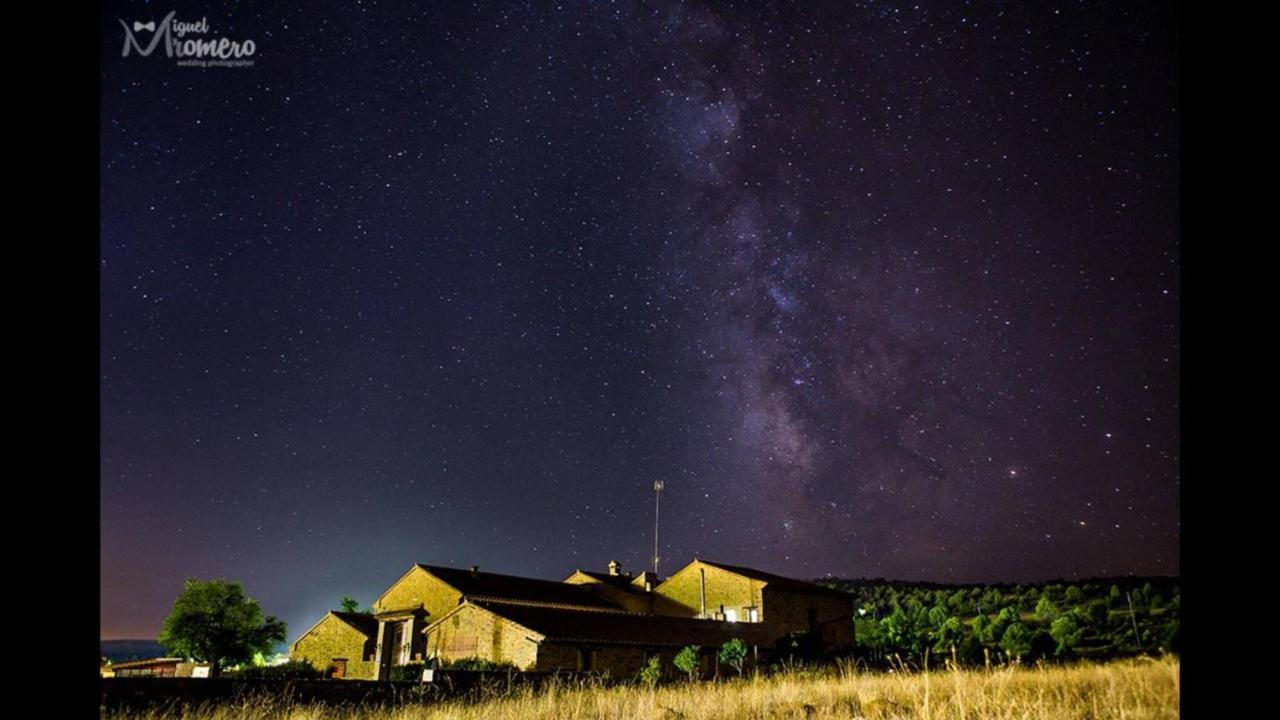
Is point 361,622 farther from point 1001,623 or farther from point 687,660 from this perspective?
point 1001,623

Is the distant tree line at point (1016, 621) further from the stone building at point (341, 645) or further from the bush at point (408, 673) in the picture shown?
the stone building at point (341, 645)

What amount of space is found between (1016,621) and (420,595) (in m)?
33.4

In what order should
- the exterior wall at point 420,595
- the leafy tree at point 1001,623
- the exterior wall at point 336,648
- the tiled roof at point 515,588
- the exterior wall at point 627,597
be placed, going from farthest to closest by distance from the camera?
the exterior wall at point 627,597
the tiled roof at point 515,588
the exterior wall at point 420,595
the exterior wall at point 336,648
the leafy tree at point 1001,623

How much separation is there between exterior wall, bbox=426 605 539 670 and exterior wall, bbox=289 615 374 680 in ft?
20.6

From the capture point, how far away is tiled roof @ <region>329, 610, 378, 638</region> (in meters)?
42.7

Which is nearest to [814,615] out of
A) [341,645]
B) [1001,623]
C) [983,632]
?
[1001,623]

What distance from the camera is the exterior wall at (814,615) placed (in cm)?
4744

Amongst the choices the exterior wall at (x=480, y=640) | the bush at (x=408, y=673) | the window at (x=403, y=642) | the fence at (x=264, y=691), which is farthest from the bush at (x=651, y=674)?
the window at (x=403, y=642)

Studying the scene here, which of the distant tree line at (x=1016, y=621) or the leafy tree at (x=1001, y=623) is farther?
the leafy tree at (x=1001, y=623)

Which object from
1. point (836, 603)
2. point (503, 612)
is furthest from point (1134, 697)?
point (836, 603)

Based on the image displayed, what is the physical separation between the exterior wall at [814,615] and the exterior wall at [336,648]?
954 inches

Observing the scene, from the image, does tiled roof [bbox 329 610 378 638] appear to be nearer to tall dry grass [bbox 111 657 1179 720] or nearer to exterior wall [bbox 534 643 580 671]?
exterior wall [bbox 534 643 580 671]

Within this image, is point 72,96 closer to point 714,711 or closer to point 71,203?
point 71,203

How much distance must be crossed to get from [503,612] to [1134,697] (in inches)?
1357
